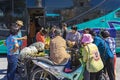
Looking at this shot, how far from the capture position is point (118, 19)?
1352 centimetres

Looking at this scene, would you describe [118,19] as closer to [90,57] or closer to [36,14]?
[36,14]

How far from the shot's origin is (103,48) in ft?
27.8

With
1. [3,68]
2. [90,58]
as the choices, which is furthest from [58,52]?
[3,68]

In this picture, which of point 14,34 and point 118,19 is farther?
point 118,19

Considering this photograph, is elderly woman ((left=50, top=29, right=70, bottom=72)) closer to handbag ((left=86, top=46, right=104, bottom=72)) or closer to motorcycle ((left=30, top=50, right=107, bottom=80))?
motorcycle ((left=30, top=50, right=107, bottom=80))

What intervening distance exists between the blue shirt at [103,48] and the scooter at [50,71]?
757 mm

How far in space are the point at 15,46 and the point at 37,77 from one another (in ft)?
3.21

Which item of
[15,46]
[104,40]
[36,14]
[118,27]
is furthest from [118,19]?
[15,46]

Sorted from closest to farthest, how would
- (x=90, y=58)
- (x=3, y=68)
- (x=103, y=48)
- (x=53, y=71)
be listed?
(x=90, y=58), (x=53, y=71), (x=103, y=48), (x=3, y=68)

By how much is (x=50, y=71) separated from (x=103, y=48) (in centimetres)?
145

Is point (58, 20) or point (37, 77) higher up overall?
point (58, 20)

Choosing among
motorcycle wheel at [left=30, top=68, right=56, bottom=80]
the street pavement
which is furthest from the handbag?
the street pavement

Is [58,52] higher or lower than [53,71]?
higher

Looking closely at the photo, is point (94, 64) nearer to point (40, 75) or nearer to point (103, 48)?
point (103, 48)
